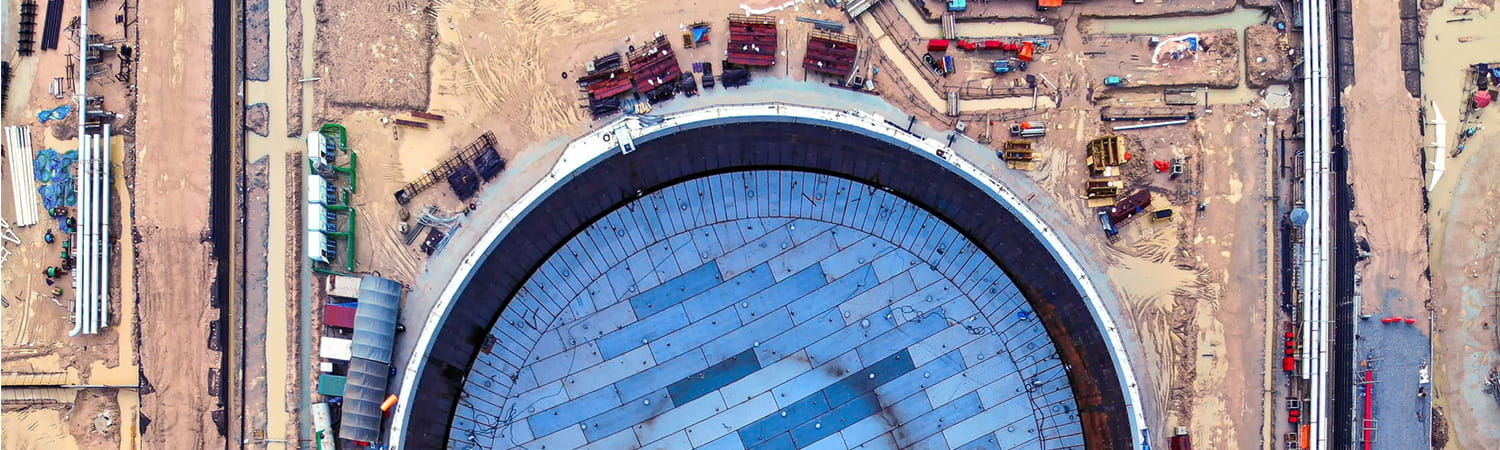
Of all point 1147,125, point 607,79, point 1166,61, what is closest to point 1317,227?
point 1147,125

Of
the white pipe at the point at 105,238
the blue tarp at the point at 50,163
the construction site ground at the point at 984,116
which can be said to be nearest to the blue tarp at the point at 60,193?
the blue tarp at the point at 50,163

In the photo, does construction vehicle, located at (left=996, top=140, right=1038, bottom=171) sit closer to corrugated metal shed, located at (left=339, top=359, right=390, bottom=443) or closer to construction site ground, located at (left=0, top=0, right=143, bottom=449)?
corrugated metal shed, located at (left=339, top=359, right=390, bottom=443)

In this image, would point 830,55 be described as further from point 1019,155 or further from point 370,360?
point 370,360

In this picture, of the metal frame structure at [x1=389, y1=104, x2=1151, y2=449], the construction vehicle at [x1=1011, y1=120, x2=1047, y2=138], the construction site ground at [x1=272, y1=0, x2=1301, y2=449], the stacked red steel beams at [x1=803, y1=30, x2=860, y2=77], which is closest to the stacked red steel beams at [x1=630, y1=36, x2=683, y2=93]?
the construction site ground at [x1=272, y1=0, x2=1301, y2=449]

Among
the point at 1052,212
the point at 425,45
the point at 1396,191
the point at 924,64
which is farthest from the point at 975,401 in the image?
the point at 425,45

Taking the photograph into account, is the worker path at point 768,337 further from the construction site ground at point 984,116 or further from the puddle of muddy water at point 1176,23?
the puddle of muddy water at point 1176,23

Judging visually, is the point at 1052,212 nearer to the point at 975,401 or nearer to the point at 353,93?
the point at 975,401
